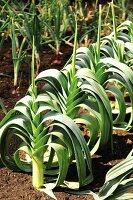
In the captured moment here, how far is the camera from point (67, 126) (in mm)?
2023

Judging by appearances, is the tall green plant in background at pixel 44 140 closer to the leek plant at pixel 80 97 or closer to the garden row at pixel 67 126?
the garden row at pixel 67 126

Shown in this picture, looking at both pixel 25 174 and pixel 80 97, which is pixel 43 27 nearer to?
pixel 80 97

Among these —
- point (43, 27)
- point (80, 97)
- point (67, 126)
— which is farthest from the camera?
point (43, 27)

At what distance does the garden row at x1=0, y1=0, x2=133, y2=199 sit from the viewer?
6.69 feet

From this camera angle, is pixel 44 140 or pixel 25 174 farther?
pixel 25 174

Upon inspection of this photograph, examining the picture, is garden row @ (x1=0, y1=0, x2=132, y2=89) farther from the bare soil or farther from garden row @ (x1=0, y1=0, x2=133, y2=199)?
garden row @ (x1=0, y1=0, x2=133, y2=199)

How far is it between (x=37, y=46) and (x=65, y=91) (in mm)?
840

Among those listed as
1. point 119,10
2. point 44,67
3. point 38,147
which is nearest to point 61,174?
point 38,147

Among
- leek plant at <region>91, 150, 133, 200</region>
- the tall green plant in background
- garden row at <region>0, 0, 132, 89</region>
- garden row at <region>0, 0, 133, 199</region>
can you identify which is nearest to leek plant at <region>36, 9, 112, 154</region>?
garden row at <region>0, 0, 133, 199</region>

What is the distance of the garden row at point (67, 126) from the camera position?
80.3 inches

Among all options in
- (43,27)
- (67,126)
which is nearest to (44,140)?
(67,126)

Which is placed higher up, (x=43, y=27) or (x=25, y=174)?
(x=43, y=27)

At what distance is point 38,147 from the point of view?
208 centimetres

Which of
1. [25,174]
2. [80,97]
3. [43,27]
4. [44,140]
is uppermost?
[43,27]
